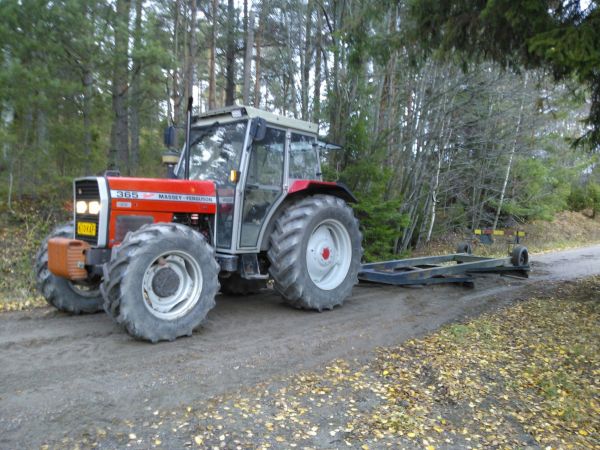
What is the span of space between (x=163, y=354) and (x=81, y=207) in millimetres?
1928

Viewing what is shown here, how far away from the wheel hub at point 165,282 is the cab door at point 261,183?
3.78 ft

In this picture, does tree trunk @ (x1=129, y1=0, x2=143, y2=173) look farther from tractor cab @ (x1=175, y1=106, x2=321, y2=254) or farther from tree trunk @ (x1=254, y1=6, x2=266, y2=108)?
tractor cab @ (x1=175, y1=106, x2=321, y2=254)

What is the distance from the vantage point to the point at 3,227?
10086 millimetres

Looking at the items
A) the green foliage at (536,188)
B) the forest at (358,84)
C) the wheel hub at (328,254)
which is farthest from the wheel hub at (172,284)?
the green foliage at (536,188)

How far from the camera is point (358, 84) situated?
1056 cm

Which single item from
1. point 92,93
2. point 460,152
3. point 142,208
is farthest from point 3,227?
point 460,152

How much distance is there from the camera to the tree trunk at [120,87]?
Result: 386 inches

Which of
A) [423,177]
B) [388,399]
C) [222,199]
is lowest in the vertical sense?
[388,399]

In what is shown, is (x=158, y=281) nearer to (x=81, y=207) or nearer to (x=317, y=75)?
(x=81, y=207)

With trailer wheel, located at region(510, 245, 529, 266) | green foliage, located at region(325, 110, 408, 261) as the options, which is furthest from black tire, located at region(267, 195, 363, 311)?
trailer wheel, located at region(510, 245, 529, 266)

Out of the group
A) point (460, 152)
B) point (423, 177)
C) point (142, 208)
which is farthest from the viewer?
point (460, 152)

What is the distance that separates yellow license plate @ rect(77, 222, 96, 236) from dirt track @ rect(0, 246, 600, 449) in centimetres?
97

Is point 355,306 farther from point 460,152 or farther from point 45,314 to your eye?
point 460,152

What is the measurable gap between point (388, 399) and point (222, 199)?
9.90 feet
